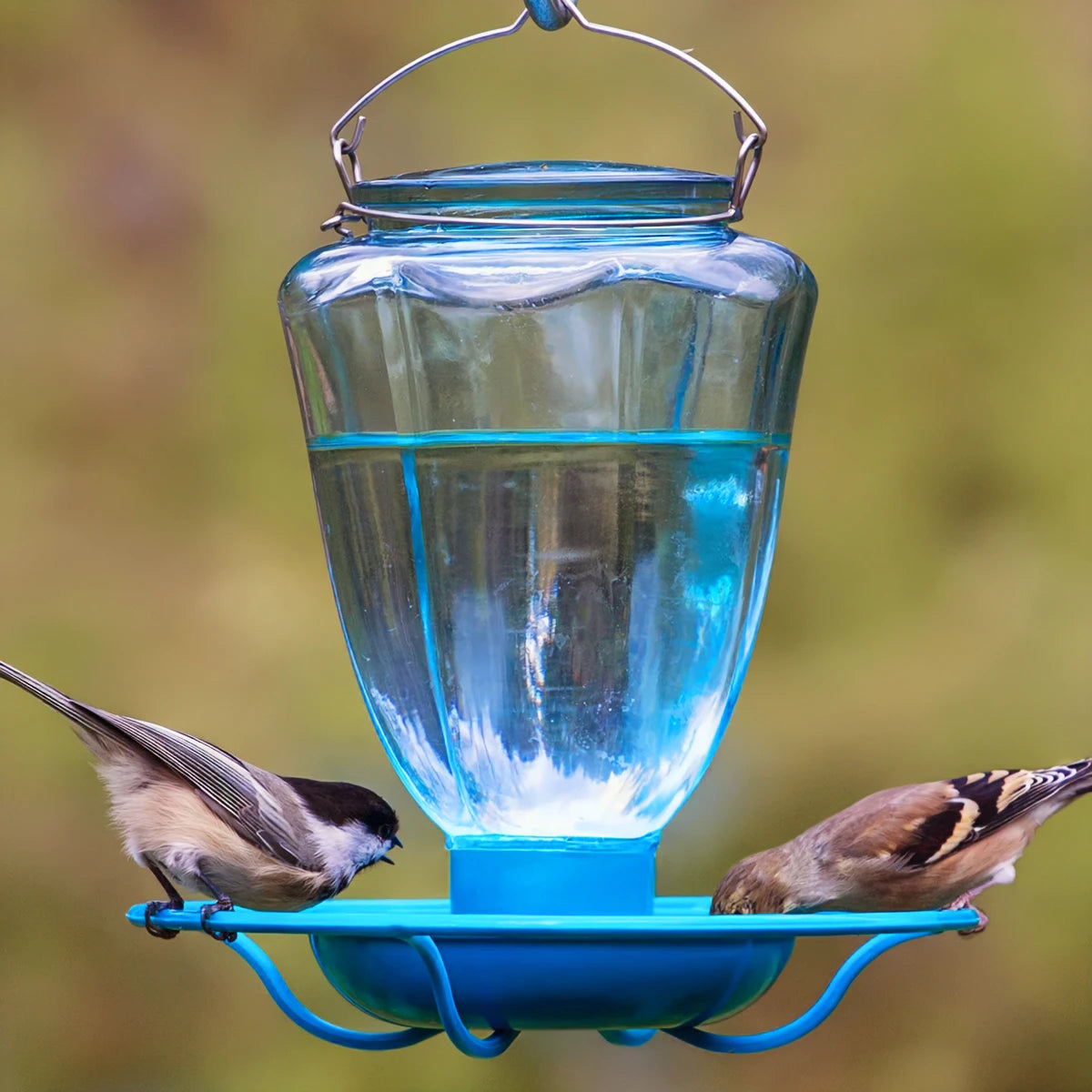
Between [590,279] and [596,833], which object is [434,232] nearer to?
[590,279]

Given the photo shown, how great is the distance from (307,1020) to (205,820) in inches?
16.3

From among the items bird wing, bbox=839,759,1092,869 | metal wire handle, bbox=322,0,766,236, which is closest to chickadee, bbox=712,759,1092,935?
bird wing, bbox=839,759,1092,869

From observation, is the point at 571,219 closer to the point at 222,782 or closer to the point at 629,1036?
the point at 222,782

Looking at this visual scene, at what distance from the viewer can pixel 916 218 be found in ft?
12.9

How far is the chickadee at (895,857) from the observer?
9.07 ft

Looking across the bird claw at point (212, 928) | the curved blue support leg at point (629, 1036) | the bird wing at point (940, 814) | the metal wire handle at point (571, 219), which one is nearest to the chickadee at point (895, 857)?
the bird wing at point (940, 814)

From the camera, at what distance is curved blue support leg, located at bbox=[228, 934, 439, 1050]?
2027 mm

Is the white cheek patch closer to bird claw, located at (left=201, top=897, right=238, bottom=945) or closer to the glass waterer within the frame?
bird claw, located at (left=201, top=897, right=238, bottom=945)

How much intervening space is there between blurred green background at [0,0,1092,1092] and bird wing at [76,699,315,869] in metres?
1.08

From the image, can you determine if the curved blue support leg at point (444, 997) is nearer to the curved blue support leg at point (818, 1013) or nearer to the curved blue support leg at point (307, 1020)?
the curved blue support leg at point (307, 1020)

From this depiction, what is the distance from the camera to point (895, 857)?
9.09 ft

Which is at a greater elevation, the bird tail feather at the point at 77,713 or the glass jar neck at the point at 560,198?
the glass jar neck at the point at 560,198

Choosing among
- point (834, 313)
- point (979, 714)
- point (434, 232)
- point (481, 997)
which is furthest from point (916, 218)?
point (481, 997)

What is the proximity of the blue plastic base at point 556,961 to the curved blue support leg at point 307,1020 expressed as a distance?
0.7 inches
